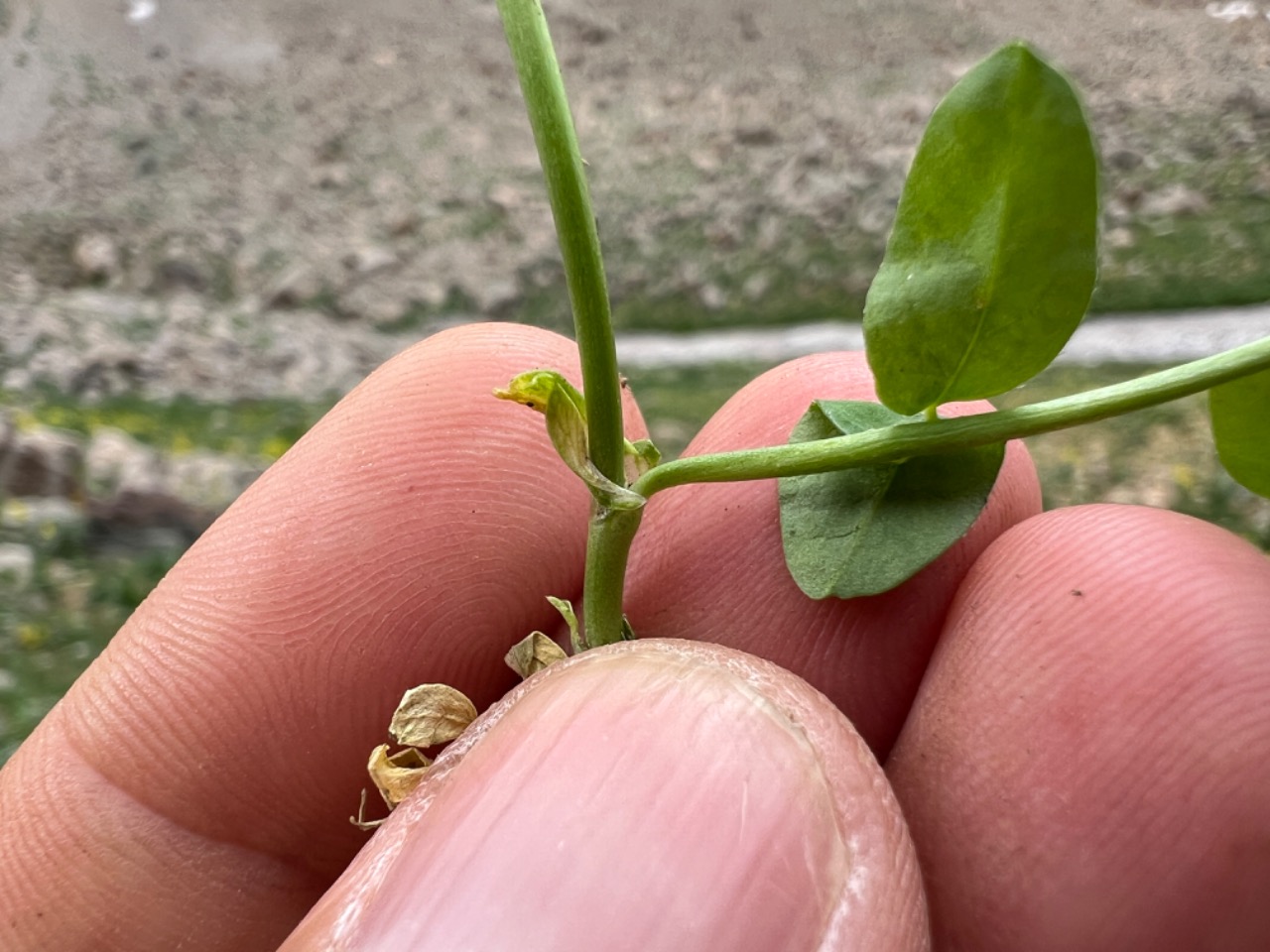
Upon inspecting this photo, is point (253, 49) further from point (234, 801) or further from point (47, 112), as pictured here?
point (234, 801)

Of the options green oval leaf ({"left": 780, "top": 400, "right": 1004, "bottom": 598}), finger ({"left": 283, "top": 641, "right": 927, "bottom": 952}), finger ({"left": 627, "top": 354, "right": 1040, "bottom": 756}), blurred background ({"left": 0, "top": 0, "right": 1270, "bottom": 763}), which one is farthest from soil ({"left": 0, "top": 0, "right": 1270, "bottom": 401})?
finger ({"left": 283, "top": 641, "right": 927, "bottom": 952})

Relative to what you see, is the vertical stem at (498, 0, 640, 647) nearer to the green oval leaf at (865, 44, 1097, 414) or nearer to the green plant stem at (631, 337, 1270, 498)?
the green plant stem at (631, 337, 1270, 498)

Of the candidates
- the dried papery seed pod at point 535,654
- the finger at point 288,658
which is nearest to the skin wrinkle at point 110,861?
the finger at point 288,658

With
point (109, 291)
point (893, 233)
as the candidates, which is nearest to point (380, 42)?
point (109, 291)

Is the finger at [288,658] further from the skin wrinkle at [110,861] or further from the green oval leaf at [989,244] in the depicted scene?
the green oval leaf at [989,244]

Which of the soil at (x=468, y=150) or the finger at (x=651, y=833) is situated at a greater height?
the soil at (x=468, y=150)

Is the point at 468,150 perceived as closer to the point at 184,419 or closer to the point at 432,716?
the point at 184,419
